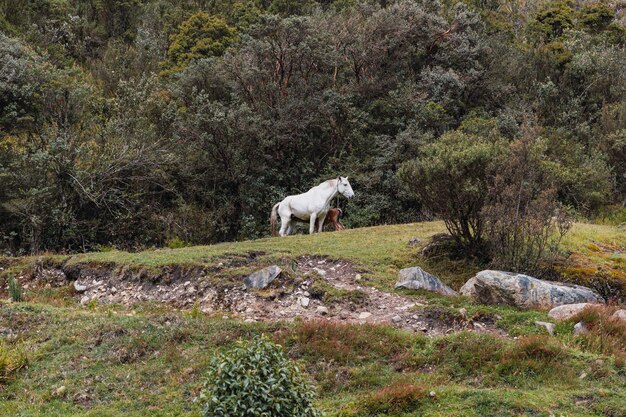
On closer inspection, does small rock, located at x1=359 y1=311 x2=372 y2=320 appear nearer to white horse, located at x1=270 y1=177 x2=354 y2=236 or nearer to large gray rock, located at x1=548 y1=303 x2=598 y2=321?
large gray rock, located at x1=548 y1=303 x2=598 y2=321

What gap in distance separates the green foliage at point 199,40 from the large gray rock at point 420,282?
25.0 metres

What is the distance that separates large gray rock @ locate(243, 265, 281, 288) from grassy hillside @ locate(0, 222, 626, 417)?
1910mm

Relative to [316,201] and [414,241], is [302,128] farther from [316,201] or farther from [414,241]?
[414,241]

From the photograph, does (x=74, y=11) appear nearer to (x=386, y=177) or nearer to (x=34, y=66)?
(x=34, y=66)

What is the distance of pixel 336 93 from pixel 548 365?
20.2 metres

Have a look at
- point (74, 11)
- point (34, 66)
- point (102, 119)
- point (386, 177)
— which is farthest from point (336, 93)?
point (74, 11)

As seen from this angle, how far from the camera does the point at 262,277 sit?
1299 cm

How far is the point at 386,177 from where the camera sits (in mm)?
25750

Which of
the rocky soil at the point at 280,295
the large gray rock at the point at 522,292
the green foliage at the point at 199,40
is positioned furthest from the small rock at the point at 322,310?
the green foliage at the point at 199,40

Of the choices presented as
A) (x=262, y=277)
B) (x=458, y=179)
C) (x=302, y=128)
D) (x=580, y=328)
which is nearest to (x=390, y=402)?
(x=580, y=328)

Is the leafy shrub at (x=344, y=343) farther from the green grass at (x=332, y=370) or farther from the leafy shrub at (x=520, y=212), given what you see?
the leafy shrub at (x=520, y=212)

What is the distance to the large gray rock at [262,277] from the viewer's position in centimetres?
1286

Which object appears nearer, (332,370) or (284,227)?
(332,370)

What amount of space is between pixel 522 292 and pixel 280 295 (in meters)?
4.89
